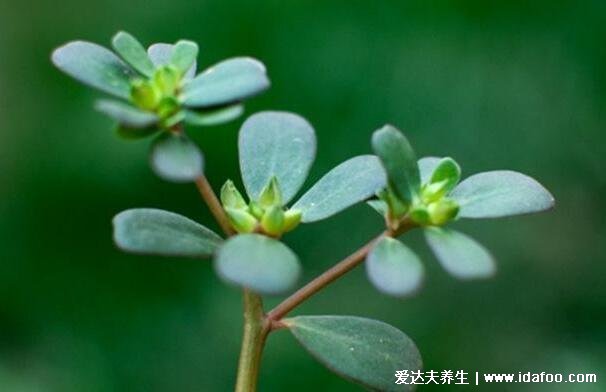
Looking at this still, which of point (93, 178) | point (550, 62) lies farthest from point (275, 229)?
point (550, 62)

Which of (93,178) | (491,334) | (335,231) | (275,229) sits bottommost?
(491,334)

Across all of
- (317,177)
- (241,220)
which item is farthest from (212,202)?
(317,177)

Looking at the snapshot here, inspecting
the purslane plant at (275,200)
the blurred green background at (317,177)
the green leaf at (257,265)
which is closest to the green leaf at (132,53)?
the purslane plant at (275,200)

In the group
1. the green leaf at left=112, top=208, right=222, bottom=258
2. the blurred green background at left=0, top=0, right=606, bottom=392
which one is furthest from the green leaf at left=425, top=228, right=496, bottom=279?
the blurred green background at left=0, top=0, right=606, bottom=392

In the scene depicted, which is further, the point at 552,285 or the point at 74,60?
the point at 552,285

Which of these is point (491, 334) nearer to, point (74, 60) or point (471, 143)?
point (471, 143)

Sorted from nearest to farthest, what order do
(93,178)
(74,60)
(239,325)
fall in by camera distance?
1. (74,60)
2. (239,325)
3. (93,178)
